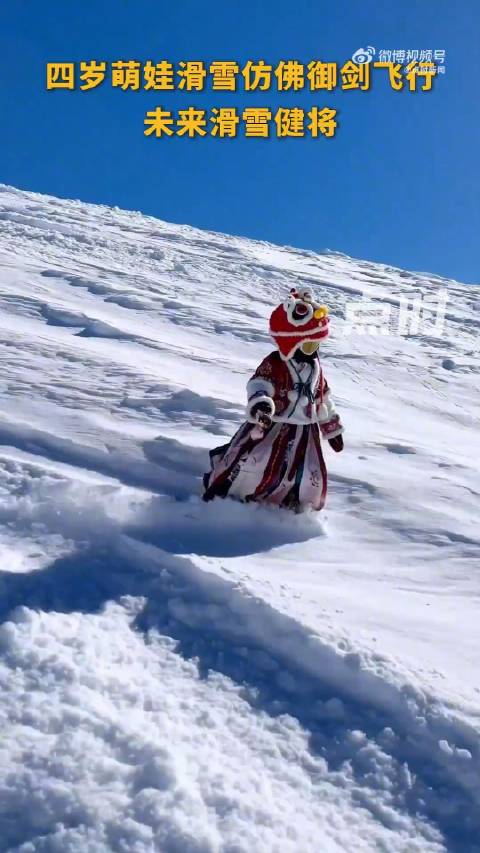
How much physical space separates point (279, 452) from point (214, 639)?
4.81 feet

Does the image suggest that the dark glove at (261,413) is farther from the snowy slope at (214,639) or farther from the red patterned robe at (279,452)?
the snowy slope at (214,639)

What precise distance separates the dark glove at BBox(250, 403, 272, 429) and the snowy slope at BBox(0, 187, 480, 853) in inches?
15.6

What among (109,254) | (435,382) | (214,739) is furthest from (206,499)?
(109,254)

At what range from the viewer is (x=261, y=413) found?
3.41 meters

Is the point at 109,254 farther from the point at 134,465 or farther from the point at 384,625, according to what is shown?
the point at 384,625

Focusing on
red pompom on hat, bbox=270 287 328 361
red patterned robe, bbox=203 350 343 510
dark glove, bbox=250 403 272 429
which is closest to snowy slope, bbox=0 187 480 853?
red patterned robe, bbox=203 350 343 510

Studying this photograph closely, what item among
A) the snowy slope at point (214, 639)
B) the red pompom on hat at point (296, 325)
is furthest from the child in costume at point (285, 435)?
the snowy slope at point (214, 639)

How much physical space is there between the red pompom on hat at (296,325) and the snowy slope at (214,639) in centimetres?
79

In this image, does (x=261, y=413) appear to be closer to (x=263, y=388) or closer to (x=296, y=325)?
(x=263, y=388)

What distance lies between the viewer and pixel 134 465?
3.79 meters

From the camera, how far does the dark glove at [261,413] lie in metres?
3.41

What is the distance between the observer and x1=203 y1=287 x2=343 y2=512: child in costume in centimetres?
352

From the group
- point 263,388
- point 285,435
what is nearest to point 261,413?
point 263,388

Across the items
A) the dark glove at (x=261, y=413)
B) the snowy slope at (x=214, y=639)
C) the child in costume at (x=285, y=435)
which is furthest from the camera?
the child in costume at (x=285, y=435)
